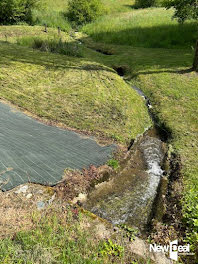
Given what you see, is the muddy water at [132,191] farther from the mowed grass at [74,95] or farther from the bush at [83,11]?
the bush at [83,11]

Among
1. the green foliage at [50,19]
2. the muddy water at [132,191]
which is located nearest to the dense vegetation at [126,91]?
the muddy water at [132,191]

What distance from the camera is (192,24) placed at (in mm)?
17672

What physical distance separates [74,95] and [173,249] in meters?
6.35

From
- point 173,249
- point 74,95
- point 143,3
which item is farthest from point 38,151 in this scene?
point 143,3

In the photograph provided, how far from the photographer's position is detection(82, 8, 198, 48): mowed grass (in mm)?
16625

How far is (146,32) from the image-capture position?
18000mm

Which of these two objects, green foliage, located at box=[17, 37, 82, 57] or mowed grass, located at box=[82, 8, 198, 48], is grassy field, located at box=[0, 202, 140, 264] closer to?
green foliage, located at box=[17, 37, 82, 57]

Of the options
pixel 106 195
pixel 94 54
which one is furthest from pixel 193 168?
pixel 94 54

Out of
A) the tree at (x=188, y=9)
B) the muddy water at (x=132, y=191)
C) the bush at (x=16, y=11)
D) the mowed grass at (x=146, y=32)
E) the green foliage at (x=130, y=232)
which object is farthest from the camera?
the bush at (x=16, y=11)

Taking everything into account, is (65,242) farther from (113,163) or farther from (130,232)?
(113,163)

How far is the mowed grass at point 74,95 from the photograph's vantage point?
7238 mm

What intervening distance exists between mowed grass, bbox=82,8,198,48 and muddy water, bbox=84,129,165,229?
511 inches

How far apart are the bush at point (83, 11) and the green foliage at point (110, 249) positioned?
23.3 m

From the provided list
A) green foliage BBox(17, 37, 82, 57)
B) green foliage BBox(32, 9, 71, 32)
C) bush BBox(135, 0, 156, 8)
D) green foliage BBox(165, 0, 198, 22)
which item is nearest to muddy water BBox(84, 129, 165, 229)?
green foliage BBox(165, 0, 198, 22)
